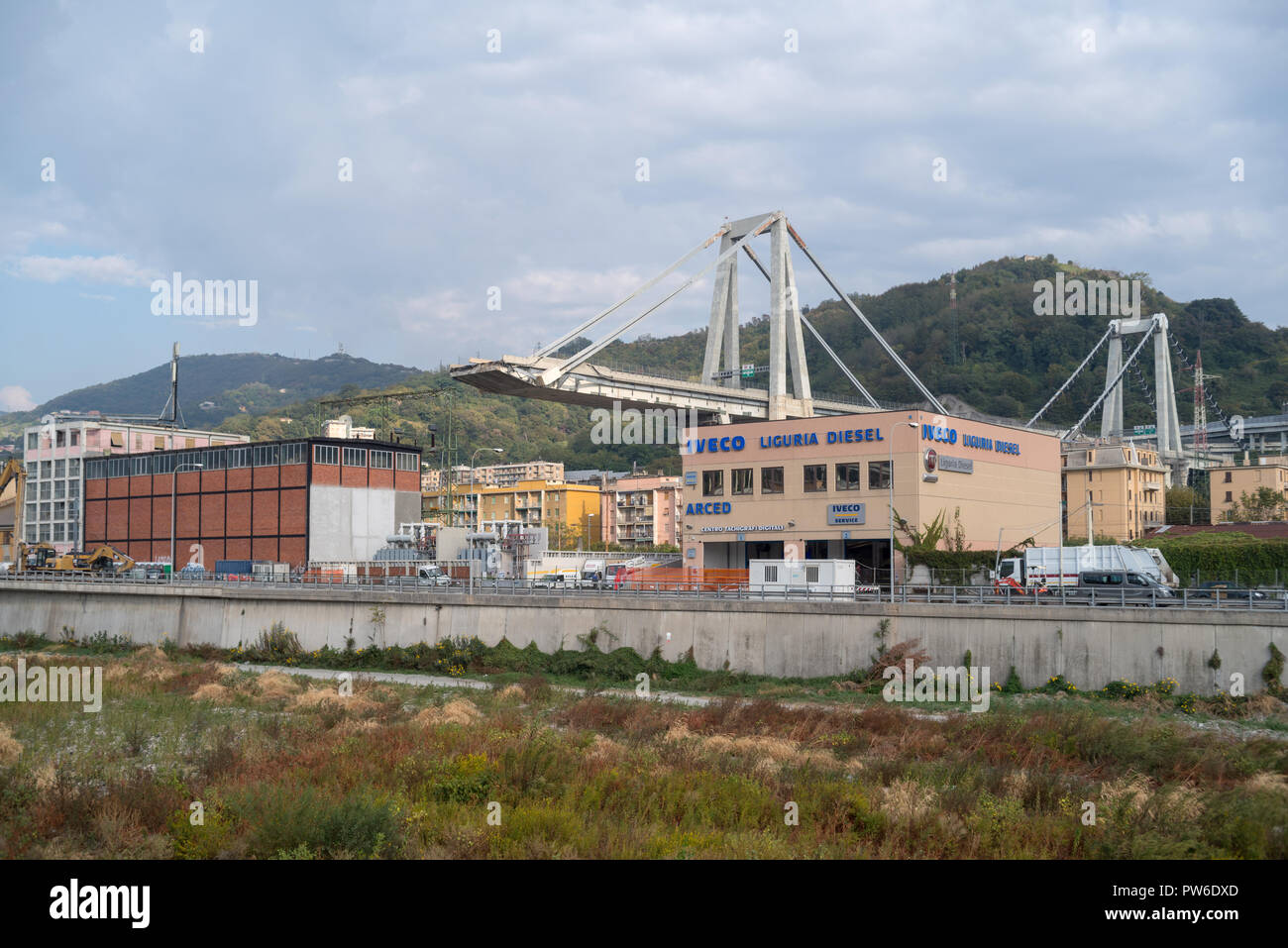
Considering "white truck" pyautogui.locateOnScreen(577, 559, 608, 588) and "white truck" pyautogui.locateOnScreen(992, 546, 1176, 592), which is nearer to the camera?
"white truck" pyautogui.locateOnScreen(992, 546, 1176, 592)

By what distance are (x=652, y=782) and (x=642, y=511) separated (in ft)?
380

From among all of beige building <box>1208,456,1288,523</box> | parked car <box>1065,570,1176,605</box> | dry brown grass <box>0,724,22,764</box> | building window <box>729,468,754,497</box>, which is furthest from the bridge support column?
dry brown grass <box>0,724,22,764</box>

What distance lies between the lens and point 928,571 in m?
49.2

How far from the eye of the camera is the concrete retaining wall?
28.7 meters

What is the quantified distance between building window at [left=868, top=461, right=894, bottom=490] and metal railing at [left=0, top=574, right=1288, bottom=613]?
9133 mm

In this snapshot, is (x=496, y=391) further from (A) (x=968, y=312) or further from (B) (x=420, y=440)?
(A) (x=968, y=312)

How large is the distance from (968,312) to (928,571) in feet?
445

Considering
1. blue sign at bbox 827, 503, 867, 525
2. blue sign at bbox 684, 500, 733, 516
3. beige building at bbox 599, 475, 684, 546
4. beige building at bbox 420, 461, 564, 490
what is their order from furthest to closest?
beige building at bbox 420, 461, 564, 490, beige building at bbox 599, 475, 684, 546, blue sign at bbox 684, 500, 733, 516, blue sign at bbox 827, 503, 867, 525

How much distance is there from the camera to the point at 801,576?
3975cm

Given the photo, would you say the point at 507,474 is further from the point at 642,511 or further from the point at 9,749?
the point at 9,749

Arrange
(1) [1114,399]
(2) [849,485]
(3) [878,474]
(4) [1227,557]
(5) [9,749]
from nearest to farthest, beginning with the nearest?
(5) [9,749] → (3) [878,474] → (2) [849,485] → (4) [1227,557] → (1) [1114,399]

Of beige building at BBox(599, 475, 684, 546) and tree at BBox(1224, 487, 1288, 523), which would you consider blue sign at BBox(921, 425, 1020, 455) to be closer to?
tree at BBox(1224, 487, 1288, 523)

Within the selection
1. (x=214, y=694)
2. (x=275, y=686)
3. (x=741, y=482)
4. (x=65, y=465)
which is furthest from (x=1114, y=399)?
(x=214, y=694)
